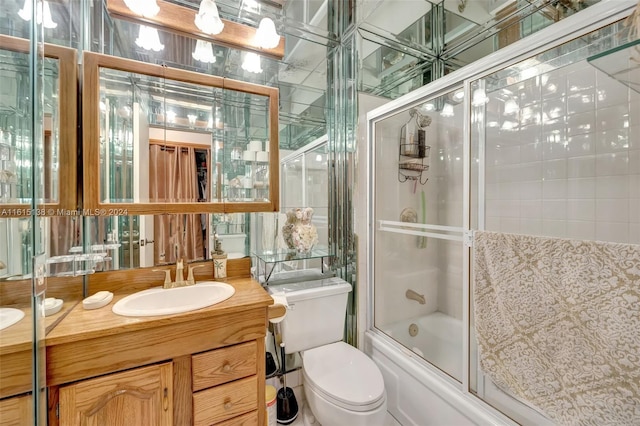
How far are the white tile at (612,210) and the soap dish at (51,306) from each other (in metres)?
2.54

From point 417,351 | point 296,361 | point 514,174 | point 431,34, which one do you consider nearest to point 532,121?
point 514,174

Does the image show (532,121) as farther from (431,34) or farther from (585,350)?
(585,350)

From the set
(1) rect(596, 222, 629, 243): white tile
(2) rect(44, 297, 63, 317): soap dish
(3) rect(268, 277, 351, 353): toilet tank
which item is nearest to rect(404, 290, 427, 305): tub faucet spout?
(3) rect(268, 277, 351, 353): toilet tank

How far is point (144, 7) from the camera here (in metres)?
1.24

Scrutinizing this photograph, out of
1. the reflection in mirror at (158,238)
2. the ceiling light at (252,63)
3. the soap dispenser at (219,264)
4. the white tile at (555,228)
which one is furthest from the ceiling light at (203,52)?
the white tile at (555,228)

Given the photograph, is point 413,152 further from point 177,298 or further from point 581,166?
point 177,298

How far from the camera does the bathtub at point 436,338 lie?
4.97 ft

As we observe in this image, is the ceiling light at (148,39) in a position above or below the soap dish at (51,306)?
above

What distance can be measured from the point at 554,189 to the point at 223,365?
6.73 feet

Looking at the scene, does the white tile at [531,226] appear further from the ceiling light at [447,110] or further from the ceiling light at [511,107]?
the ceiling light at [447,110]

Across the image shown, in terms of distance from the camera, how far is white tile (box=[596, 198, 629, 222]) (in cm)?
138

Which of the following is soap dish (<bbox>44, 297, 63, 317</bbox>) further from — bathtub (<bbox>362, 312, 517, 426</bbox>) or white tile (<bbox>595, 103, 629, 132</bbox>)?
white tile (<bbox>595, 103, 629, 132</bbox>)

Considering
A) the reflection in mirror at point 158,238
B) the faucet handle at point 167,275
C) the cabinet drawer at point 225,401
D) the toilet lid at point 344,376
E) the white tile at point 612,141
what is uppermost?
the white tile at point 612,141

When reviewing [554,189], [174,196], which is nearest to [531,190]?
[554,189]
